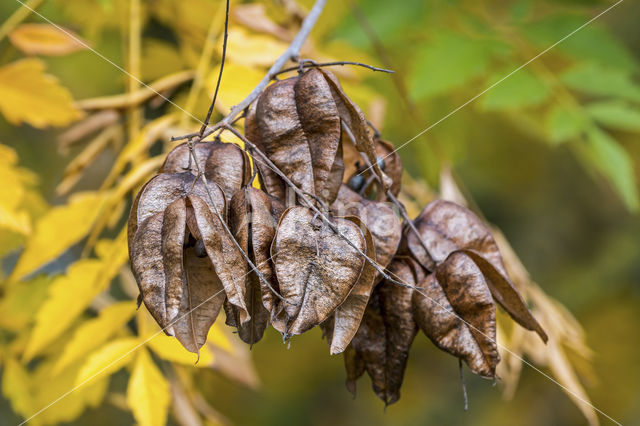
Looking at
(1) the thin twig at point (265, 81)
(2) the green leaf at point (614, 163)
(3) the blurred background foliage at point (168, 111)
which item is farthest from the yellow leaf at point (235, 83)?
(2) the green leaf at point (614, 163)

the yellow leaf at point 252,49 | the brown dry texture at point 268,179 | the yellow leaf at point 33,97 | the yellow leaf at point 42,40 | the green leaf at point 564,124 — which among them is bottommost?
the green leaf at point 564,124

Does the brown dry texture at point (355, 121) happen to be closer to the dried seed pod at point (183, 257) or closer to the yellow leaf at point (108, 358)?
the dried seed pod at point (183, 257)

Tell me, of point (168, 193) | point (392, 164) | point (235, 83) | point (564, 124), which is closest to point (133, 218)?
point (168, 193)

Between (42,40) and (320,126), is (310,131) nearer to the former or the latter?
(320,126)

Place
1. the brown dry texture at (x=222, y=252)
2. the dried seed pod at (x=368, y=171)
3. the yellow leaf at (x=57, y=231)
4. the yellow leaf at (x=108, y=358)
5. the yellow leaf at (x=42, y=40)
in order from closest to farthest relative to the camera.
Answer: the brown dry texture at (x=222, y=252), the dried seed pod at (x=368, y=171), the yellow leaf at (x=108, y=358), the yellow leaf at (x=57, y=231), the yellow leaf at (x=42, y=40)

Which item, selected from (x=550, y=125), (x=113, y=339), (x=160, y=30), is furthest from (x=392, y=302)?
(x=160, y=30)

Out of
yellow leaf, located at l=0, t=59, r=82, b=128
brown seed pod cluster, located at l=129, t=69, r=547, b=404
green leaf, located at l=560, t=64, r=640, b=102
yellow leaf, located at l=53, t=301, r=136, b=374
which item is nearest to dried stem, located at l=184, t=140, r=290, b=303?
brown seed pod cluster, located at l=129, t=69, r=547, b=404

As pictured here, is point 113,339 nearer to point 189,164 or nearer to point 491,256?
point 189,164
